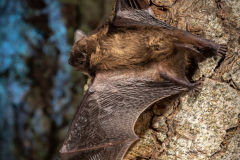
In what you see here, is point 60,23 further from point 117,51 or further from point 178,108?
point 178,108

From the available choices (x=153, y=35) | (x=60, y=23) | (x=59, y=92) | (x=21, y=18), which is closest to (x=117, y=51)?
(x=153, y=35)

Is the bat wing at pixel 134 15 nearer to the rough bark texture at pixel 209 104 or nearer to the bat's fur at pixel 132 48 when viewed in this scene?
the bat's fur at pixel 132 48

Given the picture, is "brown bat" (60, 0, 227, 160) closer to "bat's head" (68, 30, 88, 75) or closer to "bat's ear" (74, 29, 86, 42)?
"bat's head" (68, 30, 88, 75)

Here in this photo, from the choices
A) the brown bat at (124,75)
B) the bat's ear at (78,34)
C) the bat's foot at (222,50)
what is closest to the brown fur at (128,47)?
the brown bat at (124,75)

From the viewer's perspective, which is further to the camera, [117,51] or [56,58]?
[56,58]

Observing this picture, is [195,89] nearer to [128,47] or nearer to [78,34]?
[128,47]

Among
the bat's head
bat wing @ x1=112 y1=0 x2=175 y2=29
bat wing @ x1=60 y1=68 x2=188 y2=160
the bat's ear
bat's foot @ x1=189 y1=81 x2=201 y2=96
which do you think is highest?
bat wing @ x1=112 y1=0 x2=175 y2=29

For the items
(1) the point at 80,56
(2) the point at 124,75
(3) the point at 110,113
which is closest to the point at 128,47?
(2) the point at 124,75

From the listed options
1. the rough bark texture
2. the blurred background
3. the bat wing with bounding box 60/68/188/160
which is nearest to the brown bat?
the bat wing with bounding box 60/68/188/160
